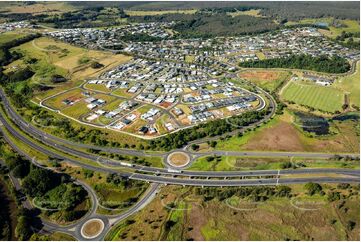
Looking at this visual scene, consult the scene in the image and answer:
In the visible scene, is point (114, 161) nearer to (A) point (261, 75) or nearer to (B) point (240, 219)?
(B) point (240, 219)

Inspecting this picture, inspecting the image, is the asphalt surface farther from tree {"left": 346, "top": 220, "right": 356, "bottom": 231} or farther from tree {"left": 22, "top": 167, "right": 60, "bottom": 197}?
tree {"left": 346, "top": 220, "right": 356, "bottom": 231}

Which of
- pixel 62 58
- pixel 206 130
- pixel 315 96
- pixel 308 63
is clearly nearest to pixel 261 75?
pixel 308 63

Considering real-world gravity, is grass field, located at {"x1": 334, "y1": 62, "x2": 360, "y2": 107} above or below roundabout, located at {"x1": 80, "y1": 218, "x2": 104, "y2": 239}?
above

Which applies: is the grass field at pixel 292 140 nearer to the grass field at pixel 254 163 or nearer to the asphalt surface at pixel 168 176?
the asphalt surface at pixel 168 176

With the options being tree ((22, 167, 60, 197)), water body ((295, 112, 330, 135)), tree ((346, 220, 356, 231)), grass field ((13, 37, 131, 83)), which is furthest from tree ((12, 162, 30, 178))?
water body ((295, 112, 330, 135))

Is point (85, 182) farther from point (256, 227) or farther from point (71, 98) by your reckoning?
point (71, 98)
